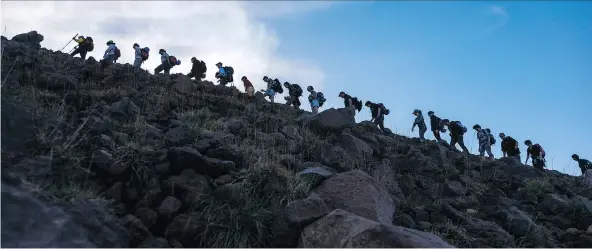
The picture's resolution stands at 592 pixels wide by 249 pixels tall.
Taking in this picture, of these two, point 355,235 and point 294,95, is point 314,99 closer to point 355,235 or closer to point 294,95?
point 294,95

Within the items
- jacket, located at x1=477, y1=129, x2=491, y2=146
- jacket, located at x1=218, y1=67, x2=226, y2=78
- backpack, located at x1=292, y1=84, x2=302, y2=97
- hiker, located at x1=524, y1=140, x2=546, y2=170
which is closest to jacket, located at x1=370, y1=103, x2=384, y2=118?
backpack, located at x1=292, y1=84, x2=302, y2=97

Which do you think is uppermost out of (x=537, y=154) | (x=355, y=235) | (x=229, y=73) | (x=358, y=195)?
(x=229, y=73)

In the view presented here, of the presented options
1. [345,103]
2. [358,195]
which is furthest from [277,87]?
[358,195]

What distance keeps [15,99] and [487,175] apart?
11691 millimetres

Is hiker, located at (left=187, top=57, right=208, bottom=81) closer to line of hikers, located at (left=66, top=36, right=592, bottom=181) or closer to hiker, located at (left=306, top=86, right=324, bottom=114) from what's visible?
line of hikers, located at (left=66, top=36, right=592, bottom=181)

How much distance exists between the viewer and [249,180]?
24.8ft

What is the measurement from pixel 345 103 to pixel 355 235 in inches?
678

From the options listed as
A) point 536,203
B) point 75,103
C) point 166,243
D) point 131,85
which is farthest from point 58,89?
point 536,203

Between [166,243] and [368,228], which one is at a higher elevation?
[368,228]

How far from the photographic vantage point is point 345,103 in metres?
23.0

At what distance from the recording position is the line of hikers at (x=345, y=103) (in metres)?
17.6

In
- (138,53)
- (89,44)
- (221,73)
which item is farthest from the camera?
(221,73)

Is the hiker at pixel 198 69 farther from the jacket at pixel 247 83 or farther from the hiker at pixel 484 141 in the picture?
the hiker at pixel 484 141

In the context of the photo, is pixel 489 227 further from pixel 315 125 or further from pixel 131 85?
pixel 131 85
